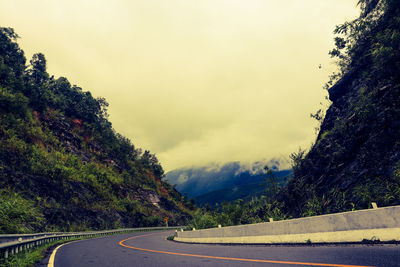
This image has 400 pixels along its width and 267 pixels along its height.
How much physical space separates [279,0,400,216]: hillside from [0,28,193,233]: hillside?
16.3 metres

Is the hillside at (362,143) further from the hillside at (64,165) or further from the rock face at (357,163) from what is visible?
the hillside at (64,165)

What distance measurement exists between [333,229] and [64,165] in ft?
153

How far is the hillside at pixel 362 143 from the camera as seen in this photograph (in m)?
13.7

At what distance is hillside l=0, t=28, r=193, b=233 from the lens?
33750 millimetres

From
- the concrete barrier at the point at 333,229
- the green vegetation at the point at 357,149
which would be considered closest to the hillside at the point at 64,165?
the concrete barrier at the point at 333,229

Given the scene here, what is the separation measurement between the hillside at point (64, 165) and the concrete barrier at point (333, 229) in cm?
1078

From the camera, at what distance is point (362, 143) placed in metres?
16.8

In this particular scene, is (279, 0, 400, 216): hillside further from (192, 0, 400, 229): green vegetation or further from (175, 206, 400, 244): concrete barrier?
(175, 206, 400, 244): concrete barrier

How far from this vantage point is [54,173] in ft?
130

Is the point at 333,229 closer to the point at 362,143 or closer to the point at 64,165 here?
the point at 362,143

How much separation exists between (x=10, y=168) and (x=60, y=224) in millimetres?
9147

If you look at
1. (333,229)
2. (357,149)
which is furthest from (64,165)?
(333,229)

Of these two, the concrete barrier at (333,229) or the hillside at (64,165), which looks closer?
the concrete barrier at (333,229)

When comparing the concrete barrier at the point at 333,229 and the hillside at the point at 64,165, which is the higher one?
the hillside at the point at 64,165
